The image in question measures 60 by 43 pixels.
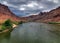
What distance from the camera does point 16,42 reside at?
28281 millimetres

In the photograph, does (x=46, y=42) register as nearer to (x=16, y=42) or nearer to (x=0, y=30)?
(x=16, y=42)

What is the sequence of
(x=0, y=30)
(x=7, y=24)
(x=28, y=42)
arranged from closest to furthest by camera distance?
(x=28, y=42), (x=0, y=30), (x=7, y=24)

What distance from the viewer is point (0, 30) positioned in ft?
147

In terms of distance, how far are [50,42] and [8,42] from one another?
7930 millimetres

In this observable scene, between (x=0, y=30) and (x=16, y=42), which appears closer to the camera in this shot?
(x=16, y=42)

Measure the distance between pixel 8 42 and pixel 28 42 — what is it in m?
3.77

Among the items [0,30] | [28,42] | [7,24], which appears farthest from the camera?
[7,24]

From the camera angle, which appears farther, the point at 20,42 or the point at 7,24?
the point at 7,24

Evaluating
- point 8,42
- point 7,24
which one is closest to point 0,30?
point 7,24

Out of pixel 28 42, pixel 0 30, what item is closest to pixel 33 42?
pixel 28 42

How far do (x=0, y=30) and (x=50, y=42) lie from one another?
20.7 metres

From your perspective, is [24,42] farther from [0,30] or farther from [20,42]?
[0,30]

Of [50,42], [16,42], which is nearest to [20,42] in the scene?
[16,42]

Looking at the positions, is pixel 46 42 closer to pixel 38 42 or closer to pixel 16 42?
pixel 38 42
